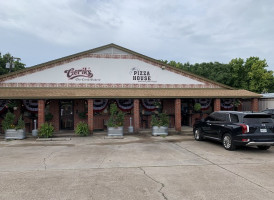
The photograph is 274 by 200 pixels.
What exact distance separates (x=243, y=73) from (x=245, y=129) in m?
39.2

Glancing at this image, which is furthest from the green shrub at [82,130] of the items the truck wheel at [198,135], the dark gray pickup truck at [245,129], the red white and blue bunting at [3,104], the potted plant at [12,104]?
the dark gray pickup truck at [245,129]

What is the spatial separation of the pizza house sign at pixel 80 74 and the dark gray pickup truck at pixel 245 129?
10.6 meters

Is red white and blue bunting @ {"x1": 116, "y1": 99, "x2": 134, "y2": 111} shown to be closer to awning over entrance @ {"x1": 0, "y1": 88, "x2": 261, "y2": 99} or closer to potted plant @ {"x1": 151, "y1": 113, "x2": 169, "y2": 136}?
awning over entrance @ {"x1": 0, "y1": 88, "x2": 261, "y2": 99}

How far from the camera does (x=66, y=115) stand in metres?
17.9

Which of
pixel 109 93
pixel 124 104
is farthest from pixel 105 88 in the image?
pixel 124 104

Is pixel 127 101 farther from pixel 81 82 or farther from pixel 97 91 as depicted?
pixel 81 82

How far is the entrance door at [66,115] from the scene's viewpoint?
17766 millimetres

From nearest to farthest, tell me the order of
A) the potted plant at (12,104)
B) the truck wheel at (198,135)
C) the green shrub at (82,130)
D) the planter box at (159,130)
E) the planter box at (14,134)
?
the truck wheel at (198,135) → the planter box at (14,134) → the green shrub at (82,130) → the planter box at (159,130) → the potted plant at (12,104)

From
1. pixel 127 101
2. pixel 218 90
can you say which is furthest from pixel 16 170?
pixel 218 90

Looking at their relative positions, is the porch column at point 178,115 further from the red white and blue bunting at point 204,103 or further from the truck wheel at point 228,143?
the truck wheel at point 228,143

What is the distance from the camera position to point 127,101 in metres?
18.0

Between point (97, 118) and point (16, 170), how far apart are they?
10555 millimetres

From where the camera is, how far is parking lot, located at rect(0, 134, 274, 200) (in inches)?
210

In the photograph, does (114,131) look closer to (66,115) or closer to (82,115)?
(82,115)
